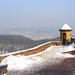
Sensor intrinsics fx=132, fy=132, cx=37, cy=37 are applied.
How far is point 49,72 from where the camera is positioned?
827 centimetres

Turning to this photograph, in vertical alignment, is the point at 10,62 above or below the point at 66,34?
below

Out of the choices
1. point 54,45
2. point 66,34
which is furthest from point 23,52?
point 66,34

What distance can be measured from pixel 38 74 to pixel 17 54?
3760mm

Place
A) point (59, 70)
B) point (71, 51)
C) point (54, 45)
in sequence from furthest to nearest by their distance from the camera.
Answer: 1. point (54, 45)
2. point (71, 51)
3. point (59, 70)

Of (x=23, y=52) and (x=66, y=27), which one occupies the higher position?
(x=66, y=27)

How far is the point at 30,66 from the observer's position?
31.1ft

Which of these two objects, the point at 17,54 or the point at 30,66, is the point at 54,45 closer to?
the point at 17,54

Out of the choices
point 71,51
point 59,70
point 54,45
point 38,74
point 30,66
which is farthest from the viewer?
point 54,45

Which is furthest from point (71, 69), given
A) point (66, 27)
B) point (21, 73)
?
point (66, 27)

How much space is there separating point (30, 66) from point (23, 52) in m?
2.53

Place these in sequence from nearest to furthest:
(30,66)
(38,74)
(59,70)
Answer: (38,74) → (59,70) → (30,66)

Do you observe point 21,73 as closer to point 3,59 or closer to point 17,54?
point 3,59

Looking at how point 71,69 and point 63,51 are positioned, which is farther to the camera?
point 63,51

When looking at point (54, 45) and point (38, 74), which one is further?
point (54, 45)
